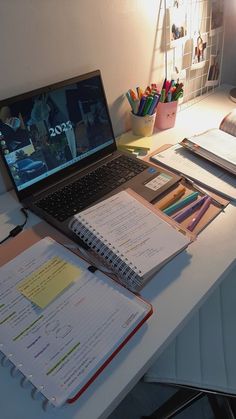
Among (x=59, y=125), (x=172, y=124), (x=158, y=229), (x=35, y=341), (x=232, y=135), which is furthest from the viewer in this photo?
(x=172, y=124)

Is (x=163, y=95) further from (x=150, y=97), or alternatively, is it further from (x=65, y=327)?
(x=65, y=327)

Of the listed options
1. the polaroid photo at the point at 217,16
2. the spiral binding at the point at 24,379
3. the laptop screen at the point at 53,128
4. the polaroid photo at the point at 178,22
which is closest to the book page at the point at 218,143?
the laptop screen at the point at 53,128

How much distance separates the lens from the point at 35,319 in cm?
53

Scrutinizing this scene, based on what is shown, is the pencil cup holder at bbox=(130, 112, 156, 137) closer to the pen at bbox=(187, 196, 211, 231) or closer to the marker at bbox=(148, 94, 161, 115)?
the marker at bbox=(148, 94, 161, 115)

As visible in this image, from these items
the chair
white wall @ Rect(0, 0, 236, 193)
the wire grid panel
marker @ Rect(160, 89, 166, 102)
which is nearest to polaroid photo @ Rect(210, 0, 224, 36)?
the wire grid panel

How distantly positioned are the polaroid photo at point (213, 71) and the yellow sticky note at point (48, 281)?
3.61 ft

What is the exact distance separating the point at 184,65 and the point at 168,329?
3.40 feet

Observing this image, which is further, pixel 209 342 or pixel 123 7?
pixel 123 7

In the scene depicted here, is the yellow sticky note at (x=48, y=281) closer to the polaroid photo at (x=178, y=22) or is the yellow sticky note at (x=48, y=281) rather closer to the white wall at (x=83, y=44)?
the white wall at (x=83, y=44)

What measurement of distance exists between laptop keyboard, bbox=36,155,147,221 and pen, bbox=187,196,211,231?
203mm

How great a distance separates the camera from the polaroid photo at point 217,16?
47.3 inches

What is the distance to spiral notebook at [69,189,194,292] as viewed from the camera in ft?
1.95

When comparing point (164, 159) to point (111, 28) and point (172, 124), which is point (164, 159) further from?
point (111, 28)

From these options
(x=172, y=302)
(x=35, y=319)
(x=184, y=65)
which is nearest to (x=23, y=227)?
(x=35, y=319)
